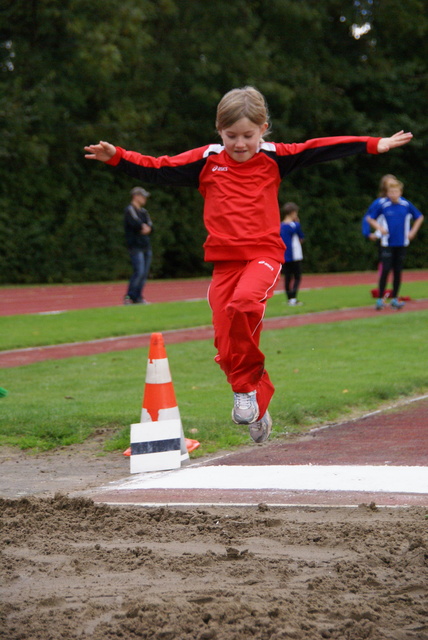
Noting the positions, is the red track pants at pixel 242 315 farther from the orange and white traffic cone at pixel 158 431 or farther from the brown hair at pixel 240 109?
the orange and white traffic cone at pixel 158 431

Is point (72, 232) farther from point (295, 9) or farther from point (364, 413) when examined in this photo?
point (364, 413)

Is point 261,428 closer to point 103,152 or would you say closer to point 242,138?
point 242,138

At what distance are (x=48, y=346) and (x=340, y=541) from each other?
365 inches

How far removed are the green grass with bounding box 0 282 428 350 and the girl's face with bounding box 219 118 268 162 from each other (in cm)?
805

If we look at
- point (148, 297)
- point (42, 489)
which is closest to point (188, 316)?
point (148, 297)

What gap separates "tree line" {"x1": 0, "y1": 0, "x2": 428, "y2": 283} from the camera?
29.3 m

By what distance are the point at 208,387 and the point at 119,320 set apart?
6.70 metres

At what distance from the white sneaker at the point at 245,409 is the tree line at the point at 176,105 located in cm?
2399

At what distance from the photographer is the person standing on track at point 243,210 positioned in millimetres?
5566

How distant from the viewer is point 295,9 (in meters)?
35.1

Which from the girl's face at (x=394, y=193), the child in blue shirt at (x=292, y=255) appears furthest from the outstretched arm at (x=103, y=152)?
the child in blue shirt at (x=292, y=255)

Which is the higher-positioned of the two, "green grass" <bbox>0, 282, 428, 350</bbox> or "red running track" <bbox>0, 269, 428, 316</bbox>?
"green grass" <bbox>0, 282, 428, 350</bbox>

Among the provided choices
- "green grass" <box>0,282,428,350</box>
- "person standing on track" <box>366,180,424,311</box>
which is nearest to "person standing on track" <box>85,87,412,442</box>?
"green grass" <box>0,282,428,350</box>

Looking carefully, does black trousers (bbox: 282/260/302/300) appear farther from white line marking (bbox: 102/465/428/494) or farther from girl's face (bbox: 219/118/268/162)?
girl's face (bbox: 219/118/268/162)
